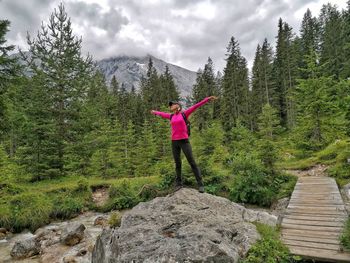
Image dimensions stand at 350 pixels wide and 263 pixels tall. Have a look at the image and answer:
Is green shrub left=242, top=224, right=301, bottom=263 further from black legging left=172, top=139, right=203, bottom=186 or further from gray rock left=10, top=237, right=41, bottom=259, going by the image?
gray rock left=10, top=237, right=41, bottom=259

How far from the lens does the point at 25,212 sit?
10.2 m

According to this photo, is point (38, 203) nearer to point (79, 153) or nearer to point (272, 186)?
point (79, 153)

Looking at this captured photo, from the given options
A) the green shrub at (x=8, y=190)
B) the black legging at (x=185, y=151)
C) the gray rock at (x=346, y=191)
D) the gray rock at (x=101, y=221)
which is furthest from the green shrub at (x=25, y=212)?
the gray rock at (x=346, y=191)

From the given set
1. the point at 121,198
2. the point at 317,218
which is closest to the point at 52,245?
the point at 121,198

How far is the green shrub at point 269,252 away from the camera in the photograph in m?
4.33

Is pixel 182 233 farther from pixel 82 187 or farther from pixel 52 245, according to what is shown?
pixel 82 187

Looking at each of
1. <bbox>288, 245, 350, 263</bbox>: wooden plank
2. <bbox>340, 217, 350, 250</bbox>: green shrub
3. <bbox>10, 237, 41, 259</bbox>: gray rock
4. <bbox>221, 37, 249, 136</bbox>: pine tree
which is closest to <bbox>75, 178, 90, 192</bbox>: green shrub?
<bbox>10, 237, 41, 259</bbox>: gray rock

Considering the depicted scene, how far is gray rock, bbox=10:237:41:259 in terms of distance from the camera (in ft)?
24.4

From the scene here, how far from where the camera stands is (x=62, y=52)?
18844 mm

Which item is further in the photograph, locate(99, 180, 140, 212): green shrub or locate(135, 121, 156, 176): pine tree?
locate(135, 121, 156, 176): pine tree

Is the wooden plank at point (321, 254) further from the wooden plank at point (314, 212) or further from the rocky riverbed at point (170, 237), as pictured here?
the wooden plank at point (314, 212)

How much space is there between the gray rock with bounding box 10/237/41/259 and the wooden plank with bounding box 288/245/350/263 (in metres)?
7.39

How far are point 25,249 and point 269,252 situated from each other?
7204 mm

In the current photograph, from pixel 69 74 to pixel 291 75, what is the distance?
36.3 metres
